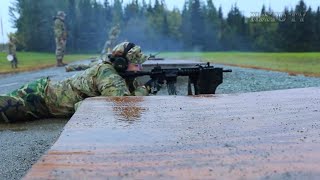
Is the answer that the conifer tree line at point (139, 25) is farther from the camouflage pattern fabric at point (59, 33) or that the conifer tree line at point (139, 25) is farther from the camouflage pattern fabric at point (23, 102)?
the camouflage pattern fabric at point (23, 102)

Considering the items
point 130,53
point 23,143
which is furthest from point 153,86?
point 23,143

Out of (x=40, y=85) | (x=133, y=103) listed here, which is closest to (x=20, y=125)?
(x=40, y=85)

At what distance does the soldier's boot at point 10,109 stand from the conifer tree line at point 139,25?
2374cm

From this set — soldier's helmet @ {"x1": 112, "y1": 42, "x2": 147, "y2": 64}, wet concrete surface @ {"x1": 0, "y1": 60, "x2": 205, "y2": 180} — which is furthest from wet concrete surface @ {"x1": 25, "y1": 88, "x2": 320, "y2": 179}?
soldier's helmet @ {"x1": 112, "y1": 42, "x2": 147, "y2": 64}

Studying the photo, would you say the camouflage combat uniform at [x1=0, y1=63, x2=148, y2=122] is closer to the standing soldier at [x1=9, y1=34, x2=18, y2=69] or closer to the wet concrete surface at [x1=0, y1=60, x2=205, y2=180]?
the wet concrete surface at [x1=0, y1=60, x2=205, y2=180]

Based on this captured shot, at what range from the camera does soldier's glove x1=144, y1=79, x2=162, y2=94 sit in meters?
4.63

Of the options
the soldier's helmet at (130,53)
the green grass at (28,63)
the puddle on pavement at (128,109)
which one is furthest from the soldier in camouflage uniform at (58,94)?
the green grass at (28,63)

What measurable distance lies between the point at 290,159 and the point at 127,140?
1.71 feet

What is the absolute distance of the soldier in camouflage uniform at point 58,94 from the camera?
446cm

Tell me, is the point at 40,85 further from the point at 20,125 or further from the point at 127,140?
the point at 127,140

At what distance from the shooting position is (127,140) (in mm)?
1518

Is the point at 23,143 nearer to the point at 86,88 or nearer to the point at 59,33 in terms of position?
the point at 86,88

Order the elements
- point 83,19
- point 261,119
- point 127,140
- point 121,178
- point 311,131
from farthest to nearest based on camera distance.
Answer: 1. point 83,19
2. point 261,119
3. point 311,131
4. point 127,140
5. point 121,178

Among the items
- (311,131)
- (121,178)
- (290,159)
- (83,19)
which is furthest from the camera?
(83,19)
